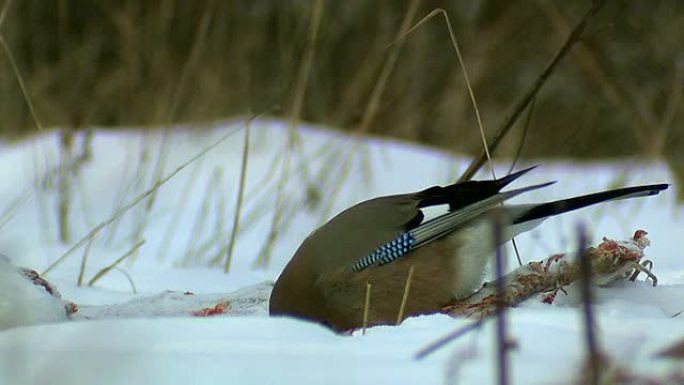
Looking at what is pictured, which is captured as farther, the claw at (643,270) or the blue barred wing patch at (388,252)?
the blue barred wing patch at (388,252)

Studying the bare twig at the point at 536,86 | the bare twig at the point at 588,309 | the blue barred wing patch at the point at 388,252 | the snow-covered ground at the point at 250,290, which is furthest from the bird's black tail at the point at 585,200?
the bare twig at the point at 588,309

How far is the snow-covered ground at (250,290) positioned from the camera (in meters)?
1.67

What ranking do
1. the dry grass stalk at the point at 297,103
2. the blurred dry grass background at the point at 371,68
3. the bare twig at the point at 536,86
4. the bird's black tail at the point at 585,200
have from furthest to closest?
the blurred dry grass background at the point at 371,68
the dry grass stalk at the point at 297,103
the bare twig at the point at 536,86
the bird's black tail at the point at 585,200

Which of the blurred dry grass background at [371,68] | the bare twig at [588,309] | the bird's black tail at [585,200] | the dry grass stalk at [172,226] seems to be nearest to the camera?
the bare twig at [588,309]

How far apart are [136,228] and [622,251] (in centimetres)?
252

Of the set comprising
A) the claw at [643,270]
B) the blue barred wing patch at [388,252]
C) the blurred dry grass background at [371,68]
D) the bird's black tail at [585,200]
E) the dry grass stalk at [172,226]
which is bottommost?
the claw at [643,270]

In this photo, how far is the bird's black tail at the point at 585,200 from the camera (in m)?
2.82

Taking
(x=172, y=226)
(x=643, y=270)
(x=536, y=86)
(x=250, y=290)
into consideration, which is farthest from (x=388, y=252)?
(x=172, y=226)

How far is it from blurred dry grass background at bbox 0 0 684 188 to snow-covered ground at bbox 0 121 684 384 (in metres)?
0.44

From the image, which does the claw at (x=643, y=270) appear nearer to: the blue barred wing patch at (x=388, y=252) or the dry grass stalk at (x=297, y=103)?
the blue barred wing patch at (x=388, y=252)

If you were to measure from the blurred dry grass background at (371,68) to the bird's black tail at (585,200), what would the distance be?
3.17 metres

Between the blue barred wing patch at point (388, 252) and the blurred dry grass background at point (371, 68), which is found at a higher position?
the blurred dry grass background at point (371, 68)

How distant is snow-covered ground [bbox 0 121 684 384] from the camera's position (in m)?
1.67

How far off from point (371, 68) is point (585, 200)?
4302 mm
